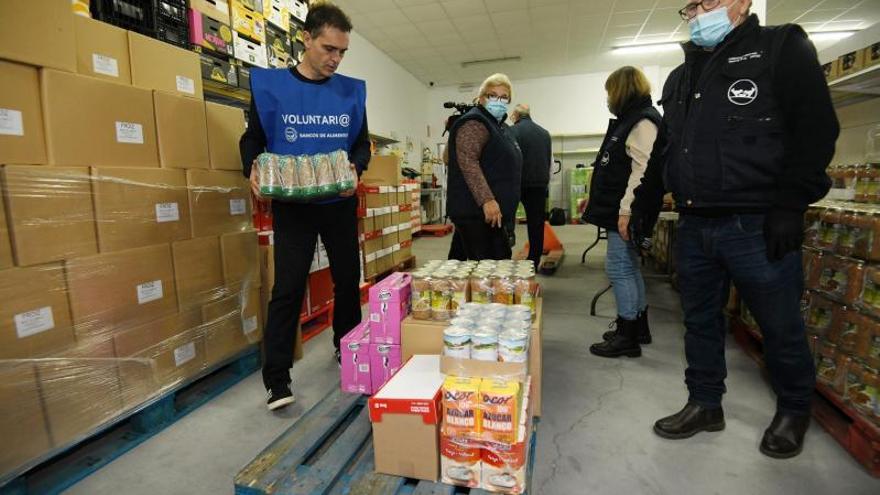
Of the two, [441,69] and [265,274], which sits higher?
[441,69]

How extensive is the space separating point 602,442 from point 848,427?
86 cm

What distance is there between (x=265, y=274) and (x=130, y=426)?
87 centimetres

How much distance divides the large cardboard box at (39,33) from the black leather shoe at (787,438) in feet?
8.96

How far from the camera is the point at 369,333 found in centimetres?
187

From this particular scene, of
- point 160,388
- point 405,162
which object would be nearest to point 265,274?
point 160,388

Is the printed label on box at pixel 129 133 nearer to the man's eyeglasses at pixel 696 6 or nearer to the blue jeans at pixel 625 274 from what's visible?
the man's eyeglasses at pixel 696 6

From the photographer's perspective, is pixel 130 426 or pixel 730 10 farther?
pixel 130 426

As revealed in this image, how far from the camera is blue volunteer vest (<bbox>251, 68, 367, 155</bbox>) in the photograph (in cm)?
180

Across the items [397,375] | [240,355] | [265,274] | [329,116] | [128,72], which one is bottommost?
[240,355]

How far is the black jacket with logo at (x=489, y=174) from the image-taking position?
7.48 feet

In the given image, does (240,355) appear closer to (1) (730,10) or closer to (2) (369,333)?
(2) (369,333)

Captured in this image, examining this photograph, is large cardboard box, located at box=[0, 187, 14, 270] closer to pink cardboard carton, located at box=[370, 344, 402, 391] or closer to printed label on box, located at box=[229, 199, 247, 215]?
printed label on box, located at box=[229, 199, 247, 215]

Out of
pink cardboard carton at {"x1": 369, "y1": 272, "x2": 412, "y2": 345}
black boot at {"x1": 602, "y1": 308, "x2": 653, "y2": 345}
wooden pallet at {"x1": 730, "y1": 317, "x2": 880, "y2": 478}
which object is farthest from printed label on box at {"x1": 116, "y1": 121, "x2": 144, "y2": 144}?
wooden pallet at {"x1": 730, "y1": 317, "x2": 880, "y2": 478}

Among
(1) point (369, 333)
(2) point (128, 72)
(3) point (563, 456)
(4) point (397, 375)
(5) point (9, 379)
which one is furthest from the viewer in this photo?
(1) point (369, 333)
